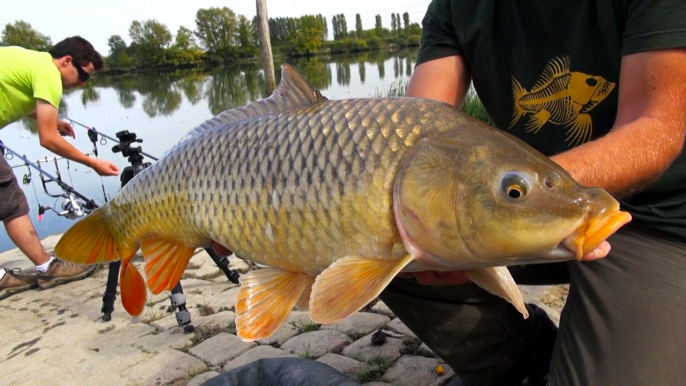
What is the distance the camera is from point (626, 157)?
103 centimetres

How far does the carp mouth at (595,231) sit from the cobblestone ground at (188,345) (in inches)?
40.4

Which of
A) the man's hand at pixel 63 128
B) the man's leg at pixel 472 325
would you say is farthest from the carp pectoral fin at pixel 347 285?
the man's hand at pixel 63 128

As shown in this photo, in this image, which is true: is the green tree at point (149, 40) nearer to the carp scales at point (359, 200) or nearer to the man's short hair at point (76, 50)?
the man's short hair at point (76, 50)

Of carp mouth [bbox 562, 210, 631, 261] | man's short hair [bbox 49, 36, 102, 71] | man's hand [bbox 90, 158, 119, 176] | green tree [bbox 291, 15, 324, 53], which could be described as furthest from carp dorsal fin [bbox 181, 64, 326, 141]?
green tree [bbox 291, 15, 324, 53]

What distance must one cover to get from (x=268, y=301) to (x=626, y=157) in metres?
0.76

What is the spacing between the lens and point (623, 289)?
1166 millimetres

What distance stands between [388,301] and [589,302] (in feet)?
1.90

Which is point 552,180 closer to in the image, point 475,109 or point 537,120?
point 537,120

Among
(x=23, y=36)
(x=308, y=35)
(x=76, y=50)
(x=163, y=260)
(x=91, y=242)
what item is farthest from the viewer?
(x=308, y=35)

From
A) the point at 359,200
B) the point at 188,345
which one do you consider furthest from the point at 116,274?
the point at 359,200

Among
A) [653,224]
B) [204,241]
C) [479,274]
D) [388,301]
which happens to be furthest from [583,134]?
[204,241]

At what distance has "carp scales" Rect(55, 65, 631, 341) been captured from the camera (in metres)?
0.81

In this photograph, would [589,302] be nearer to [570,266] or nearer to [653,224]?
[570,266]

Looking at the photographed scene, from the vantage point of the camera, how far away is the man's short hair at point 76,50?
3.69m
